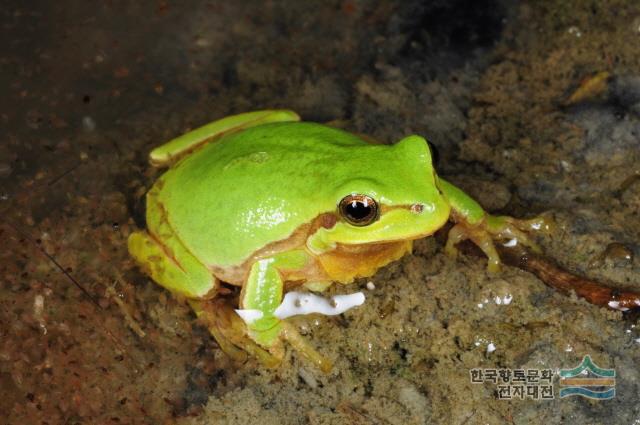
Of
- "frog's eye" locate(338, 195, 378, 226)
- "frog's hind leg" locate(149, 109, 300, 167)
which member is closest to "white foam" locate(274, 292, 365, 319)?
"frog's eye" locate(338, 195, 378, 226)

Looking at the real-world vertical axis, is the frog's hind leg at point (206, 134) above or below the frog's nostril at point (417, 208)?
below

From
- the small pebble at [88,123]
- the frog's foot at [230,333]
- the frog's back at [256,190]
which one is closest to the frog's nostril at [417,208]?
the frog's back at [256,190]

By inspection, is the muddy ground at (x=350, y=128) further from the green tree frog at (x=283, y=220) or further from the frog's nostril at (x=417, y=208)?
the frog's nostril at (x=417, y=208)

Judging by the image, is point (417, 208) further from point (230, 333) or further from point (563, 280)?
point (230, 333)

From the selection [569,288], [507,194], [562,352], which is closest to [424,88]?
[507,194]

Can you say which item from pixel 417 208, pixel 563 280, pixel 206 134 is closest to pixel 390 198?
pixel 417 208

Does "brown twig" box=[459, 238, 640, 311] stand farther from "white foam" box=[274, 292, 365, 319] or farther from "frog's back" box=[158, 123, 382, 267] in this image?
"frog's back" box=[158, 123, 382, 267]
